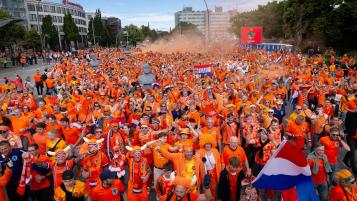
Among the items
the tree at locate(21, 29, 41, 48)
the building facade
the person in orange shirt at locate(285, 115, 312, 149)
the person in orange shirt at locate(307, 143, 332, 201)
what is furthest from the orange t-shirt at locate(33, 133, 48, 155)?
the building facade

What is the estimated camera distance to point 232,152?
16.9ft

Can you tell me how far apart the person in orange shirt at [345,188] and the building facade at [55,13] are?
71.5 metres

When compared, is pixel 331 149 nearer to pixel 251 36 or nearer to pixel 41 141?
pixel 41 141

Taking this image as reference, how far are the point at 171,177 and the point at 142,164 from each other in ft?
1.95

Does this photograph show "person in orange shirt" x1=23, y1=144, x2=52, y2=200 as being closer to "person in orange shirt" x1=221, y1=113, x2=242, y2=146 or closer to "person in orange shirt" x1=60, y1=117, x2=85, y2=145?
"person in orange shirt" x1=60, y1=117, x2=85, y2=145

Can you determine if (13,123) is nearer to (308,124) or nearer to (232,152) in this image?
(232,152)

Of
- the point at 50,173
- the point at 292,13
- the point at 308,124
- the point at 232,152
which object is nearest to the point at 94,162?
the point at 50,173

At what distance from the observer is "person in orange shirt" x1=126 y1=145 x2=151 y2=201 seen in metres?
4.70

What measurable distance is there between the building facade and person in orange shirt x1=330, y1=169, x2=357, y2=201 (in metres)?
71.5

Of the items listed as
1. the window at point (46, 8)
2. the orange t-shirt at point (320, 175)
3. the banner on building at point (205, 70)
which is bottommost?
the orange t-shirt at point (320, 175)

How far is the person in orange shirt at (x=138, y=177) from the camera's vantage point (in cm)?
470

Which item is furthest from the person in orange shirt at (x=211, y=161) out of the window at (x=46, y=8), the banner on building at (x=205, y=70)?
the window at (x=46, y=8)

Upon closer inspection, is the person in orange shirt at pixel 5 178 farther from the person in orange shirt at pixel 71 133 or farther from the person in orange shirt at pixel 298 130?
the person in orange shirt at pixel 298 130

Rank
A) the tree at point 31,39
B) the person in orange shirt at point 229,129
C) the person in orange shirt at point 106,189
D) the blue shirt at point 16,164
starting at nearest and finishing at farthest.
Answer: the person in orange shirt at point 106,189 → the blue shirt at point 16,164 → the person in orange shirt at point 229,129 → the tree at point 31,39
